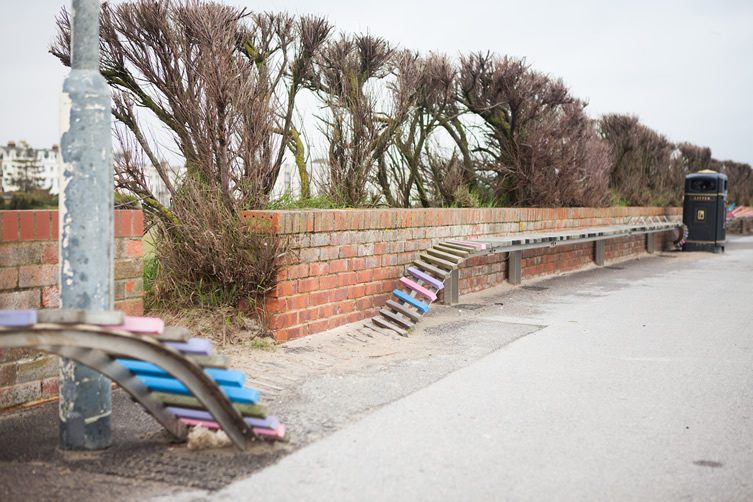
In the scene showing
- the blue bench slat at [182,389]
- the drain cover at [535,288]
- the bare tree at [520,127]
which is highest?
the bare tree at [520,127]

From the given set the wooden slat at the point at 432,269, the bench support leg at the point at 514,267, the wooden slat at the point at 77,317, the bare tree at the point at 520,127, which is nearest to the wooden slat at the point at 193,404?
the wooden slat at the point at 77,317

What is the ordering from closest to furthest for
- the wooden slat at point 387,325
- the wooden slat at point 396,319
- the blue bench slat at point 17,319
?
the blue bench slat at point 17,319 < the wooden slat at point 387,325 < the wooden slat at point 396,319

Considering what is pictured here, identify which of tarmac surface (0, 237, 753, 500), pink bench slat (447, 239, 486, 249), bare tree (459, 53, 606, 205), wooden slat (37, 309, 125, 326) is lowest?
tarmac surface (0, 237, 753, 500)

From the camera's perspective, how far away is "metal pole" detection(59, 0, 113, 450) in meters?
4.19

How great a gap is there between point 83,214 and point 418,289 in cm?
480

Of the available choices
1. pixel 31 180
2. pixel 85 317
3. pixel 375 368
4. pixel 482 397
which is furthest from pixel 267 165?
pixel 31 180

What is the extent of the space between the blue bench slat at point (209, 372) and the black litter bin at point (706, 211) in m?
21.9

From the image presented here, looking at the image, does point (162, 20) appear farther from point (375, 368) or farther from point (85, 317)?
point (85, 317)

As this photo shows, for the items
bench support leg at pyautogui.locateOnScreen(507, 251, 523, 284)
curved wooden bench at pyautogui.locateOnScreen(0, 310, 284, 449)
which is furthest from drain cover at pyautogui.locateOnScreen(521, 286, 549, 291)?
curved wooden bench at pyautogui.locateOnScreen(0, 310, 284, 449)

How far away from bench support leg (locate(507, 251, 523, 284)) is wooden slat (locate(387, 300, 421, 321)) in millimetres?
4538

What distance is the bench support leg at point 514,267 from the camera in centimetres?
1270

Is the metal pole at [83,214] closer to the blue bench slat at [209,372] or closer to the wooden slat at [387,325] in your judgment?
the blue bench slat at [209,372]

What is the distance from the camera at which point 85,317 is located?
349cm

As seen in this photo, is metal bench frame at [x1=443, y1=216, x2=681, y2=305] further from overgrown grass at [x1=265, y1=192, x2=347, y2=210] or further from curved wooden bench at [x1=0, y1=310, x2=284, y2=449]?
curved wooden bench at [x1=0, y1=310, x2=284, y2=449]
